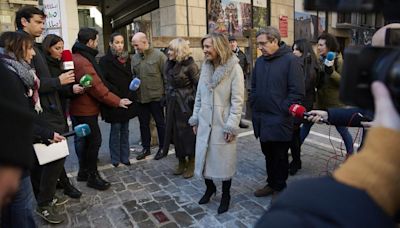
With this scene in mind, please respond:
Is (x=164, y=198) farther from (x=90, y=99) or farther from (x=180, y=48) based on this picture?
(x=180, y=48)

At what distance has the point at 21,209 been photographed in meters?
2.48

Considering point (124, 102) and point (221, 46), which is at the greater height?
point (221, 46)

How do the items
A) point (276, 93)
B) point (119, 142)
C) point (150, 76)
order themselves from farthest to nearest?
point (150, 76) → point (119, 142) → point (276, 93)

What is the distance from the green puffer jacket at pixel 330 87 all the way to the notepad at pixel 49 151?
3.15 meters

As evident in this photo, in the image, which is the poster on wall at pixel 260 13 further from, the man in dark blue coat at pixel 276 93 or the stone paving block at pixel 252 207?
the stone paving block at pixel 252 207

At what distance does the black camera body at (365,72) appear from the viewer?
0.78 meters

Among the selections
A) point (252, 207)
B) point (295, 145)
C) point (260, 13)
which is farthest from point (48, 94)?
point (260, 13)

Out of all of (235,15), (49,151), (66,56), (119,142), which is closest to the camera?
(49,151)

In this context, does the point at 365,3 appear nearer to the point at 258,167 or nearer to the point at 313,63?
the point at 313,63

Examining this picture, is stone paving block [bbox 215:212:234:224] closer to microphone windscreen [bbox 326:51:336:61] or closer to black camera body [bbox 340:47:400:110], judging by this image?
microphone windscreen [bbox 326:51:336:61]

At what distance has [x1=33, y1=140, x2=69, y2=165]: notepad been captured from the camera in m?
3.10

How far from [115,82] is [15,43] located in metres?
1.91

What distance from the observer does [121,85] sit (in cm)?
478

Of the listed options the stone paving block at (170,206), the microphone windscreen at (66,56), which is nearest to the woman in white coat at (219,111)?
the stone paving block at (170,206)
